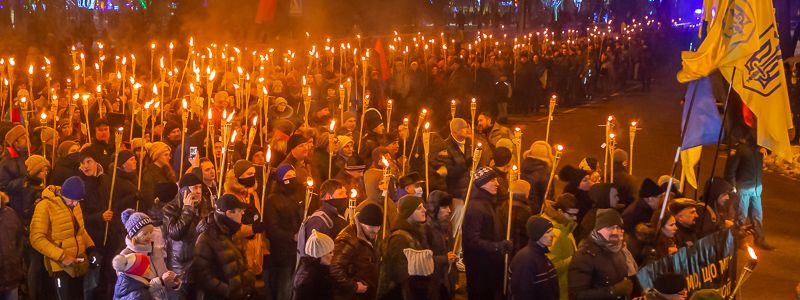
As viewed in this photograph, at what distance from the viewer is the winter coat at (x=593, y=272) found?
6.89m

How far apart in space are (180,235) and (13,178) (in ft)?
7.52

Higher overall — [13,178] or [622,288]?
[13,178]

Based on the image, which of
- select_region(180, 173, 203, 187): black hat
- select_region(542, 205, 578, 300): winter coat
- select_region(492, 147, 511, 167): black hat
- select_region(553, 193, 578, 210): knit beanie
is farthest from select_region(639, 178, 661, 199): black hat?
select_region(180, 173, 203, 187): black hat

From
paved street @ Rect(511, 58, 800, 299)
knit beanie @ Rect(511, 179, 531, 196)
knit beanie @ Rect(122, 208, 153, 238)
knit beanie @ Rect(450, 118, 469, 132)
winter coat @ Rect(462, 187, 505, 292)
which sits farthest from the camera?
knit beanie @ Rect(450, 118, 469, 132)

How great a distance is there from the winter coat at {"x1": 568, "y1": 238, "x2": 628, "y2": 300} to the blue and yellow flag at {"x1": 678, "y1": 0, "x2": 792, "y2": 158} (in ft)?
6.82

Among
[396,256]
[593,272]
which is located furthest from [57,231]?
[593,272]

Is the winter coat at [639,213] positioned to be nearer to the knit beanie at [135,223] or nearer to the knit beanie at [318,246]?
the knit beanie at [318,246]

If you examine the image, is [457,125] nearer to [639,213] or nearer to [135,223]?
[639,213]

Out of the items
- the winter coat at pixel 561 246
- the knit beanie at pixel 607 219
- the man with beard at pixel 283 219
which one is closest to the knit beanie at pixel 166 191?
the man with beard at pixel 283 219

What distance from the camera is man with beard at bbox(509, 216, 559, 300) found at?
690 centimetres

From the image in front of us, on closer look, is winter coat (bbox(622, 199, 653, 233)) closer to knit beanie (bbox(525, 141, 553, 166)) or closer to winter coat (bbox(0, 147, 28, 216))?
knit beanie (bbox(525, 141, 553, 166))

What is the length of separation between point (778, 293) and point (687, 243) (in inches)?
90.8

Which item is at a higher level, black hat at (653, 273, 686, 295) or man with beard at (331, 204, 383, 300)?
black hat at (653, 273, 686, 295)

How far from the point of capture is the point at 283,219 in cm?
848
